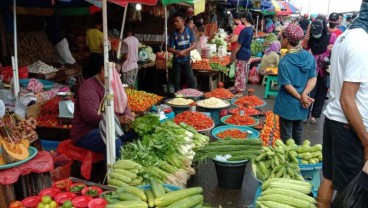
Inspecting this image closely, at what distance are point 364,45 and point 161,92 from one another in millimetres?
7360

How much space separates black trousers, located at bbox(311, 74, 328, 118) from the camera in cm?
666

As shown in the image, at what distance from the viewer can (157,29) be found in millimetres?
12070

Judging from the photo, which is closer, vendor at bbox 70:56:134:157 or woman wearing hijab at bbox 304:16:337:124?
vendor at bbox 70:56:134:157

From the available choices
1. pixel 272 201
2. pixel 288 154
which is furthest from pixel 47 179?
pixel 288 154

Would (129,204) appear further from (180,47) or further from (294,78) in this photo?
(180,47)

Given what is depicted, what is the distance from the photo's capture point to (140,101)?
5828mm

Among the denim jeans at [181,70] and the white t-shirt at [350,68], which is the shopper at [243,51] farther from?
the white t-shirt at [350,68]

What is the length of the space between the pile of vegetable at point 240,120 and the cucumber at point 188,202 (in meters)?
3.06

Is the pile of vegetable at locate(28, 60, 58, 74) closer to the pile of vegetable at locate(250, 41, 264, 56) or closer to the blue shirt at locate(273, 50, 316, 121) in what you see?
the blue shirt at locate(273, 50, 316, 121)

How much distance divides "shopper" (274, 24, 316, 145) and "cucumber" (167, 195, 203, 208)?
Result: 2233 mm

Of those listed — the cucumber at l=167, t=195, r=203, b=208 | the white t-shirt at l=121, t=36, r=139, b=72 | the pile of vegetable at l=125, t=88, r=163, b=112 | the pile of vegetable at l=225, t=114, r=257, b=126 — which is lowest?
the cucumber at l=167, t=195, r=203, b=208

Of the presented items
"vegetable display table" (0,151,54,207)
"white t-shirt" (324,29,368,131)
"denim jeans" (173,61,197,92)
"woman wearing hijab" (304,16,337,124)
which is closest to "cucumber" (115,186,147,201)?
"vegetable display table" (0,151,54,207)

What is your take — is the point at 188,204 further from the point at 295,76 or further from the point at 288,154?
the point at 295,76

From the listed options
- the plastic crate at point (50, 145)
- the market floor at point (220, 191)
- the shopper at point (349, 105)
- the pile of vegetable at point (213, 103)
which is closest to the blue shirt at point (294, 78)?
the market floor at point (220, 191)
